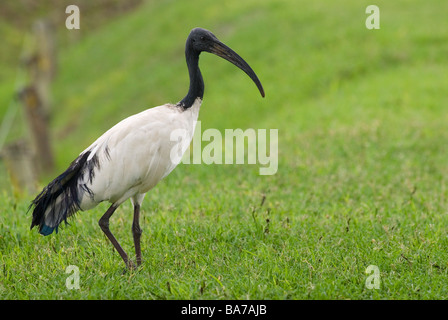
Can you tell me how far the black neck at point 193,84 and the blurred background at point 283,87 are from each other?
2.51m

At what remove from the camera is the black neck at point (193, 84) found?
183 inches

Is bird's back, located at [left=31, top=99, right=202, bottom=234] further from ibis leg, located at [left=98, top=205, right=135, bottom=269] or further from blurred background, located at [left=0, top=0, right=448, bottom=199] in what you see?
blurred background, located at [left=0, top=0, right=448, bottom=199]

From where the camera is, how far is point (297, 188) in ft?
22.9

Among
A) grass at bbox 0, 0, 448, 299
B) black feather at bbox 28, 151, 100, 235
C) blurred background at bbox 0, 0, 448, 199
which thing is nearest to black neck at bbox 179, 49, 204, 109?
black feather at bbox 28, 151, 100, 235

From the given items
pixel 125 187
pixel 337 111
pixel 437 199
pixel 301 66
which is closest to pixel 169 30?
pixel 301 66

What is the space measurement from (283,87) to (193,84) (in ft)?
32.6

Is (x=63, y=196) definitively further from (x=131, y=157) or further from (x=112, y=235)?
(x=131, y=157)

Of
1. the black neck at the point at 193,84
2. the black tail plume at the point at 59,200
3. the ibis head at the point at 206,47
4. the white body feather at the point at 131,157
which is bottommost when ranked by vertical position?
the black tail plume at the point at 59,200

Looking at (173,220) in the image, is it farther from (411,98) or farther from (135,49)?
(135,49)

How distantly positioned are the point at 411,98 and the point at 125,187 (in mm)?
8624

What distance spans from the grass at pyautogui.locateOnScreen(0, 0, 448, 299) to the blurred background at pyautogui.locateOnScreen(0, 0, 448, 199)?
6 cm

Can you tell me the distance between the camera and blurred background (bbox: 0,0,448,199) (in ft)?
28.6

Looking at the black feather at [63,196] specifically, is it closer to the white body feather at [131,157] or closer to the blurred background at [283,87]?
the white body feather at [131,157]

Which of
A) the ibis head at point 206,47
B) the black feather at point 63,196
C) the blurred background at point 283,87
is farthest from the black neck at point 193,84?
the blurred background at point 283,87
